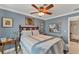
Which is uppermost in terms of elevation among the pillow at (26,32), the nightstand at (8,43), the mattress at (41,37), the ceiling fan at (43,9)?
the ceiling fan at (43,9)

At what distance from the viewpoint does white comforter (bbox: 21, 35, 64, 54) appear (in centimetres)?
184

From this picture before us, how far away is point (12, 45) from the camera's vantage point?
1.92 m

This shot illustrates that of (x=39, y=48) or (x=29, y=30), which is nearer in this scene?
(x=39, y=48)

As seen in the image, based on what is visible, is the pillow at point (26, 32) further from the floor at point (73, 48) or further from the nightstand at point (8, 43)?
the floor at point (73, 48)

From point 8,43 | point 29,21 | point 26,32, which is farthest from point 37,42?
Result: point 8,43

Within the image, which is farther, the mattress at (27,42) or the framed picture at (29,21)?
the framed picture at (29,21)

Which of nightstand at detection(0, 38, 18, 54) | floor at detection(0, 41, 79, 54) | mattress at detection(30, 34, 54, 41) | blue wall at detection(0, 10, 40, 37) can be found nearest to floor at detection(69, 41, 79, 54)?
floor at detection(0, 41, 79, 54)

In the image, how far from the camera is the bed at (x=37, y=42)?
1.85 meters

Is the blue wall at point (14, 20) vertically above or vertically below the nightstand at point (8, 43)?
above

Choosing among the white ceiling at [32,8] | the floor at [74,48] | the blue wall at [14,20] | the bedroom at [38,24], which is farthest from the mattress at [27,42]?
the floor at [74,48]

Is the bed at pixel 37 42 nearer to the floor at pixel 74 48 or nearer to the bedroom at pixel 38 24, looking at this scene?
the bedroom at pixel 38 24
